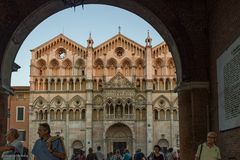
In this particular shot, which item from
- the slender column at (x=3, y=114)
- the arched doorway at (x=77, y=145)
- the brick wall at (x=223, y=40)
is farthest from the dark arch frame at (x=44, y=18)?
the arched doorway at (x=77, y=145)

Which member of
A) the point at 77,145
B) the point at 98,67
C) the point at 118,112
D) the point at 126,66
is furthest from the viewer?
the point at 98,67

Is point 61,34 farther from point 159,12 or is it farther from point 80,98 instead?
point 159,12

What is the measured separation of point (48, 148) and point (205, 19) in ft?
23.7

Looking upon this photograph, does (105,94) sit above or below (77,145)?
above

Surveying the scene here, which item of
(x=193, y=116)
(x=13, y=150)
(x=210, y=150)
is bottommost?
(x=210, y=150)

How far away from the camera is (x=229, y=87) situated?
918 cm

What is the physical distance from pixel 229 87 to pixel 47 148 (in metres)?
4.98

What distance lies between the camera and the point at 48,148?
18.2 ft

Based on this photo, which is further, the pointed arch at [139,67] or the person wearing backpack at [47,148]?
the pointed arch at [139,67]

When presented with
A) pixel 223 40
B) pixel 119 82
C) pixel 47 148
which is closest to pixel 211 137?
pixel 47 148

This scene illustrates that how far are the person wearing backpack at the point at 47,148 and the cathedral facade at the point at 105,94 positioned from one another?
3972cm

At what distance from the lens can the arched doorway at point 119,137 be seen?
150 ft

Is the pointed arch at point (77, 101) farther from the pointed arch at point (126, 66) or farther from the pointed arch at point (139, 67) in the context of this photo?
the pointed arch at point (139, 67)

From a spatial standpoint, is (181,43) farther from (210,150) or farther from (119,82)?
(119,82)
